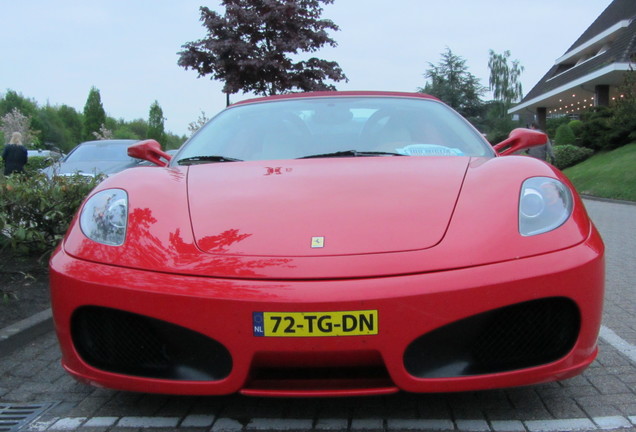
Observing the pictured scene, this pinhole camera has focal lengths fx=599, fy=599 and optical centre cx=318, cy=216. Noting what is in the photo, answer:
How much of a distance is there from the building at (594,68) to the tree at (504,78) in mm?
41184

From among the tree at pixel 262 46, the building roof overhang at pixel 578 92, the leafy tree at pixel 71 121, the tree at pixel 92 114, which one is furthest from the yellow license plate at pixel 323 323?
the leafy tree at pixel 71 121

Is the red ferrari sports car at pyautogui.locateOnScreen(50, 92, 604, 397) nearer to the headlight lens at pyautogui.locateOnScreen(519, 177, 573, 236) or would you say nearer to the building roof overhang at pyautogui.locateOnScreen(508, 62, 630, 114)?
the headlight lens at pyautogui.locateOnScreen(519, 177, 573, 236)

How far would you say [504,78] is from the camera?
259ft

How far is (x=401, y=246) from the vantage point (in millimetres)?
1925

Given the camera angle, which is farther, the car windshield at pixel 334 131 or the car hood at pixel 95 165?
the car hood at pixel 95 165

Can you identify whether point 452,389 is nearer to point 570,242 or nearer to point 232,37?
point 570,242

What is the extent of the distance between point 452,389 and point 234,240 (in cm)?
85

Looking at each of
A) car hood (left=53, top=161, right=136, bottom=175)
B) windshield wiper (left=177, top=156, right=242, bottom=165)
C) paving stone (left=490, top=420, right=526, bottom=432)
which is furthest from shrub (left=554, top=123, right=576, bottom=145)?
paving stone (left=490, top=420, right=526, bottom=432)

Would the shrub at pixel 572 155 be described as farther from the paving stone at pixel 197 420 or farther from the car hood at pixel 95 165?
the paving stone at pixel 197 420

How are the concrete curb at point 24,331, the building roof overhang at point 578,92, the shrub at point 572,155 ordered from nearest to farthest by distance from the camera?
the concrete curb at point 24,331 → the shrub at point 572,155 → the building roof overhang at point 578,92

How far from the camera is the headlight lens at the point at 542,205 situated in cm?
204

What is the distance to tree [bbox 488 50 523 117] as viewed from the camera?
259 ft

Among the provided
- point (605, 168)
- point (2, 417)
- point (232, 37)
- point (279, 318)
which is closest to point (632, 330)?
point (279, 318)

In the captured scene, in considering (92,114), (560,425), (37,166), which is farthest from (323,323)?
(92,114)
